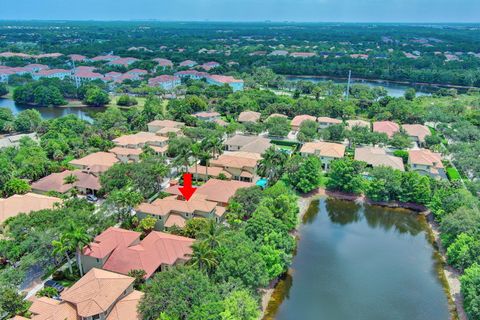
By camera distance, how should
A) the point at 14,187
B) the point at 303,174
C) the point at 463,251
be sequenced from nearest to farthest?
the point at 463,251, the point at 14,187, the point at 303,174

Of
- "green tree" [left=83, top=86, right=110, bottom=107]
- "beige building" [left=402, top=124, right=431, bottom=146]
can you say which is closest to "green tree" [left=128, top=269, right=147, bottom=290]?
"beige building" [left=402, top=124, right=431, bottom=146]

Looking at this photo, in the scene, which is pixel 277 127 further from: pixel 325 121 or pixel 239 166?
pixel 239 166

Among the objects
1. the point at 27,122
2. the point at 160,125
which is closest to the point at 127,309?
the point at 160,125

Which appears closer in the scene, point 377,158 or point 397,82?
point 377,158

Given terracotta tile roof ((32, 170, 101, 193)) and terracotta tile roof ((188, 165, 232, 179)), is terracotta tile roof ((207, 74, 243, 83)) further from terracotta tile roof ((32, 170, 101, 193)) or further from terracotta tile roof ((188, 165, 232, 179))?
terracotta tile roof ((32, 170, 101, 193))

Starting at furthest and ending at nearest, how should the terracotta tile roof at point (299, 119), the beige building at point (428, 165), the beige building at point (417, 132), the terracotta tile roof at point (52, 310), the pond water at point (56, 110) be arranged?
the pond water at point (56, 110)
the terracotta tile roof at point (299, 119)
the beige building at point (417, 132)
the beige building at point (428, 165)
the terracotta tile roof at point (52, 310)

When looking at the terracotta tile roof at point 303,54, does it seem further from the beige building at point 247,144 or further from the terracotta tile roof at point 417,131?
the beige building at point 247,144

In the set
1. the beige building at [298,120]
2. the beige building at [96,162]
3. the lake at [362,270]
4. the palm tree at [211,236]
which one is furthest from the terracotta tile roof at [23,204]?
the beige building at [298,120]
